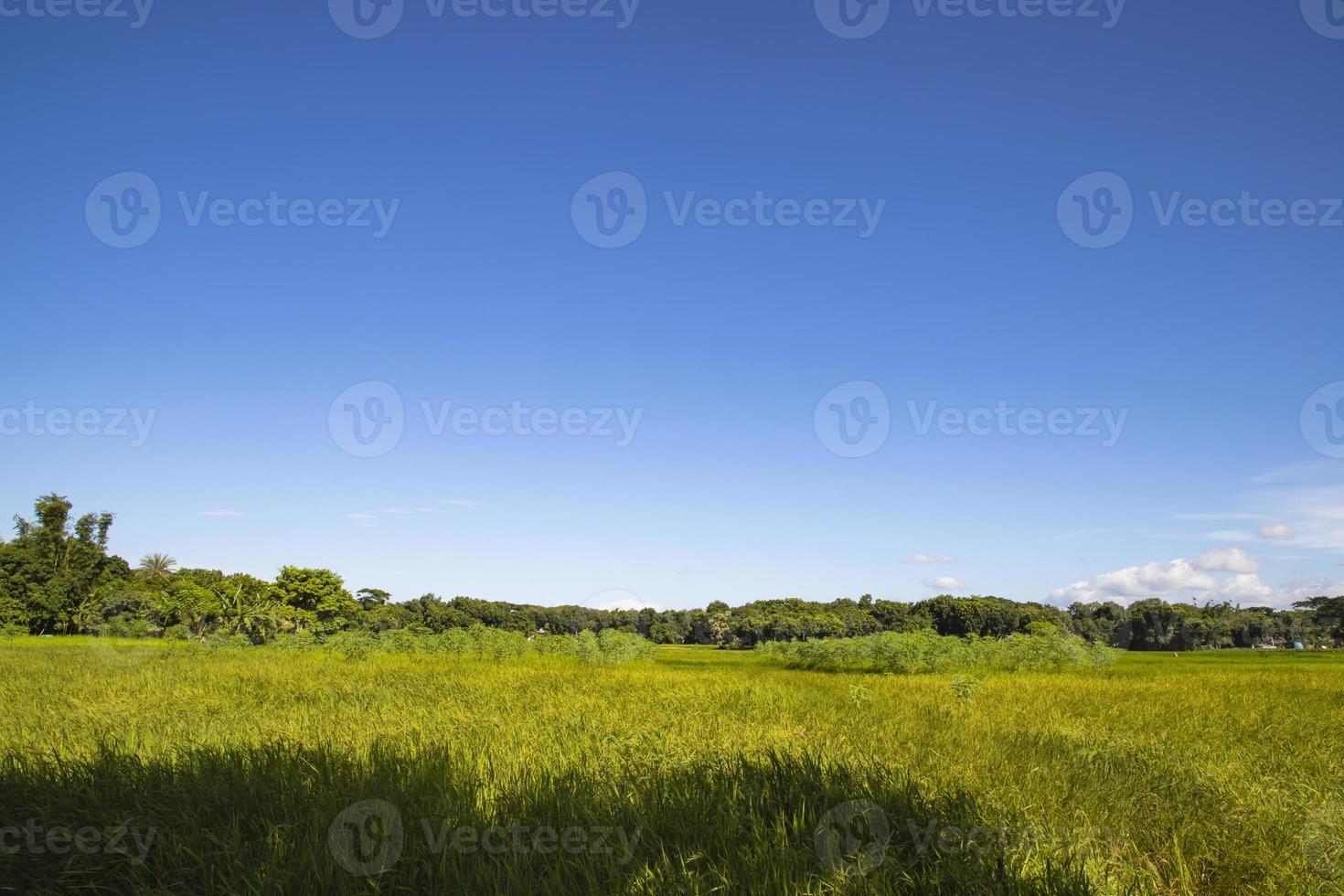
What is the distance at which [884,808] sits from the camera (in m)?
4.76

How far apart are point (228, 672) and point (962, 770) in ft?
52.6

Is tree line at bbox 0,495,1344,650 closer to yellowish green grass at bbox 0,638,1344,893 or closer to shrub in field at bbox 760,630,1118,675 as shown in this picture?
shrub in field at bbox 760,630,1118,675

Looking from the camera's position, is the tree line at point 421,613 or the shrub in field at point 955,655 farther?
the tree line at point 421,613

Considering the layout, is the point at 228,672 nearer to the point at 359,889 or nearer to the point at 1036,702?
the point at 359,889

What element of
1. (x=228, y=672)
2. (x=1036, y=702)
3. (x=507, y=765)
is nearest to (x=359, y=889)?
(x=507, y=765)

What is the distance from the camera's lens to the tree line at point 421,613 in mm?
60188

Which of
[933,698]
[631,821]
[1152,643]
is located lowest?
[1152,643]

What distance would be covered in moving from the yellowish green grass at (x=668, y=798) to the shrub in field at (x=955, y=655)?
18943 millimetres

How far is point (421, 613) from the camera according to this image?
108125 mm

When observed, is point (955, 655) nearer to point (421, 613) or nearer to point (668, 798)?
point (668, 798)

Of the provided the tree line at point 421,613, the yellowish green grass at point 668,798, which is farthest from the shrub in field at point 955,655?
the yellowish green grass at point 668,798

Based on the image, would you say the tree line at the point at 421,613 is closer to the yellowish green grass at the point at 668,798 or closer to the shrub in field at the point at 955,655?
the shrub in field at the point at 955,655

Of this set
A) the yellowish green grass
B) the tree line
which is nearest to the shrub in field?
the tree line

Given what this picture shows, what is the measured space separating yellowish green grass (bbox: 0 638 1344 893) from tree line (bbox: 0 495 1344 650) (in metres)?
26.7
